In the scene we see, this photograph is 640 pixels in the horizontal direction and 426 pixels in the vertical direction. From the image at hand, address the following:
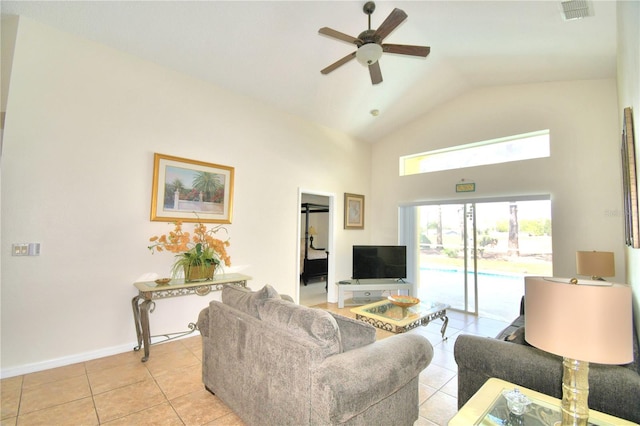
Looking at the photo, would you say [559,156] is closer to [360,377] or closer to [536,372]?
[536,372]

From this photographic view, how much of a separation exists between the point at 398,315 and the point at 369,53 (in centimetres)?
280

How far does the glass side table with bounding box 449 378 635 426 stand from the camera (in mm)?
1253

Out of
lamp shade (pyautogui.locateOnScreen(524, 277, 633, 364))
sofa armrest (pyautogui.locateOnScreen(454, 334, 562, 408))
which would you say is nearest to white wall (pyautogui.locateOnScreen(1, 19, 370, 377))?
sofa armrest (pyautogui.locateOnScreen(454, 334, 562, 408))

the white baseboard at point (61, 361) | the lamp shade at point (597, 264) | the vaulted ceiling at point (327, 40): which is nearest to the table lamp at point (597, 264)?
the lamp shade at point (597, 264)

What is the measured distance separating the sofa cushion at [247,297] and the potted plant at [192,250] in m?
1.16

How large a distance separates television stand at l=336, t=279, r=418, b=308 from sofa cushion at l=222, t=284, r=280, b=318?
10.1ft

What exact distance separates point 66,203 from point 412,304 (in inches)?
155

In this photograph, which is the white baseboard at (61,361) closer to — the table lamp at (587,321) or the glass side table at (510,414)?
the glass side table at (510,414)

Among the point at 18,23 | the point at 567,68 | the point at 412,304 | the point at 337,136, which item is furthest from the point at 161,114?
the point at 567,68

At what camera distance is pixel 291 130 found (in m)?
4.77

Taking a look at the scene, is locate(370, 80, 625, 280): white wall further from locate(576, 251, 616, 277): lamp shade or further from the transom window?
locate(576, 251, 616, 277): lamp shade

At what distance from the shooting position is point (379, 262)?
525 centimetres

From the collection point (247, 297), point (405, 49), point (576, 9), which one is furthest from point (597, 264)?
point (247, 297)

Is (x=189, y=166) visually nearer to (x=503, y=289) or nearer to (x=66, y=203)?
(x=66, y=203)
